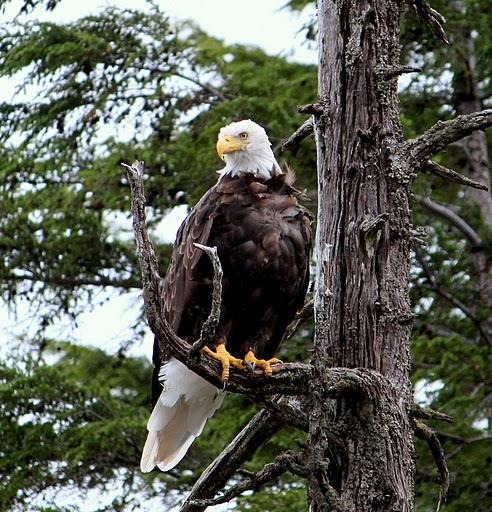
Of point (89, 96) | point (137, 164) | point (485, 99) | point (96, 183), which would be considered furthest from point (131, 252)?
point (137, 164)

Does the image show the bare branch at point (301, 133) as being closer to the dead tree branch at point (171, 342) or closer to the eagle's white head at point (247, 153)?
the eagle's white head at point (247, 153)

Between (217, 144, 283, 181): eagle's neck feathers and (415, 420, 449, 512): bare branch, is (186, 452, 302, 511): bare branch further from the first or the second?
(217, 144, 283, 181): eagle's neck feathers

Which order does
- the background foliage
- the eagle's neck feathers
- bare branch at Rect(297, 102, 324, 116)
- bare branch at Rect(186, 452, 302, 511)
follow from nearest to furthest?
bare branch at Rect(186, 452, 302, 511), bare branch at Rect(297, 102, 324, 116), the eagle's neck feathers, the background foliage

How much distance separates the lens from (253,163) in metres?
5.36

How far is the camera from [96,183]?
31.4 feet

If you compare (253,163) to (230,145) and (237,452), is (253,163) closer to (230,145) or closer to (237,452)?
(230,145)

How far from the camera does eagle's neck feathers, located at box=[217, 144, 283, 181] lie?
5.32 meters

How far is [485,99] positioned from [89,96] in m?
4.03

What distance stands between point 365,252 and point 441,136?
0.55m

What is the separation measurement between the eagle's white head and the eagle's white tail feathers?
1019mm

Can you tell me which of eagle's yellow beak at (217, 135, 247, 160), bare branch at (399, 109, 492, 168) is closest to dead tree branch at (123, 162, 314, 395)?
bare branch at (399, 109, 492, 168)

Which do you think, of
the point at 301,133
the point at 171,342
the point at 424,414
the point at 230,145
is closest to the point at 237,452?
the point at 424,414

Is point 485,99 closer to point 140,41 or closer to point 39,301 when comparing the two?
point 140,41

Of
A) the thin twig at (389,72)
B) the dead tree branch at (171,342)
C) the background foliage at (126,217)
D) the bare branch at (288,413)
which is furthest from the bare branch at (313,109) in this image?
the background foliage at (126,217)
